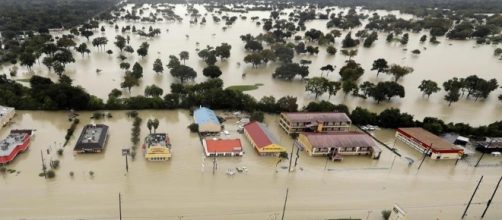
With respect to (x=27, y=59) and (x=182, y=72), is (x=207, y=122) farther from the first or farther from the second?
(x=27, y=59)

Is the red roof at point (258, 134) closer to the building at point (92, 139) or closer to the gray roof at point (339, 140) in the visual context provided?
the gray roof at point (339, 140)

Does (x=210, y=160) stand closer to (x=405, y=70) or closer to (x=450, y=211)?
(x=450, y=211)

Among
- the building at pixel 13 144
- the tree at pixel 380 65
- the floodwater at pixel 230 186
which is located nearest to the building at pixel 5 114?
the floodwater at pixel 230 186

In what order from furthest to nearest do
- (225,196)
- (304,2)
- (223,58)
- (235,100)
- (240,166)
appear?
(304,2) → (223,58) → (235,100) → (240,166) → (225,196)

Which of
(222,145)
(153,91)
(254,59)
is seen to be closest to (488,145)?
(222,145)

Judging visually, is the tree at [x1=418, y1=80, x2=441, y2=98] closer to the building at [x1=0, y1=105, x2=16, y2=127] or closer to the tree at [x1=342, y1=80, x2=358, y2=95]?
the tree at [x1=342, y1=80, x2=358, y2=95]

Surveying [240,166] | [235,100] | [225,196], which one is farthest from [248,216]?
[235,100]

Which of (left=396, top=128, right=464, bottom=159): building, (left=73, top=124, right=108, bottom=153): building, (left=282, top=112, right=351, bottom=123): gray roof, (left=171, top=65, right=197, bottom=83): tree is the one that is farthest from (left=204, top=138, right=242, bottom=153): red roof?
(left=171, top=65, right=197, bottom=83): tree
